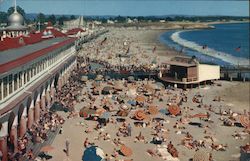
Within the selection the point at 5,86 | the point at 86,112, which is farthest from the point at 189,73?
the point at 5,86

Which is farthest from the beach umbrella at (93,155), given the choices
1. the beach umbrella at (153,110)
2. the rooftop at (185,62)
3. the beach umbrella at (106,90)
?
the rooftop at (185,62)

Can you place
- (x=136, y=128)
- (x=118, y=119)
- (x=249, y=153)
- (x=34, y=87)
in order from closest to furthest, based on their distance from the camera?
(x=249, y=153), (x=34, y=87), (x=136, y=128), (x=118, y=119)

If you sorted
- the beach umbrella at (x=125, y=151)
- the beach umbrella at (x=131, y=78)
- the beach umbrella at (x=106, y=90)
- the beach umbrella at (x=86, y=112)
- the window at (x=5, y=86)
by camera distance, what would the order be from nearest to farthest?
the window at (x=5, y=86), the beach umbrella at (x=125, y=151), the beach umbrella at (x=86, y=112), the beach umbrella at (x=106, y=90), the beach umbrella at (x=131, y=78)

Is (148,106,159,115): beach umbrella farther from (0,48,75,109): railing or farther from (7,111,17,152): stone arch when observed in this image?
(7,111,17,152): stone arch

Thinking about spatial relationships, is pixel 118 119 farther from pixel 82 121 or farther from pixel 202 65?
pixel 202 65

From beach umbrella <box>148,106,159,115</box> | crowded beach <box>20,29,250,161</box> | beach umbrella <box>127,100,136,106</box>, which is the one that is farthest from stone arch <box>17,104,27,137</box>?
beach umbrella <box>127,100,136,106</box>

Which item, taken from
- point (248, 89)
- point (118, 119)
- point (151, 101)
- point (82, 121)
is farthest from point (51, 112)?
point (248, 89)

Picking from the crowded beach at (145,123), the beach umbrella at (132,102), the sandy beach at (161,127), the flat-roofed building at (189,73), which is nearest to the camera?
the crowded beach at (145,123)

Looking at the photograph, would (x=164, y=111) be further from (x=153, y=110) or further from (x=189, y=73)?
(x=189, y=73)

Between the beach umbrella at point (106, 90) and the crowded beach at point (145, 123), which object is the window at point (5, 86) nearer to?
the crowded beach at point (145, 123)

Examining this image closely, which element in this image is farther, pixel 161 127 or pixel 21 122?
pixel 161 127

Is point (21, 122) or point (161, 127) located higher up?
point (21, 122)
